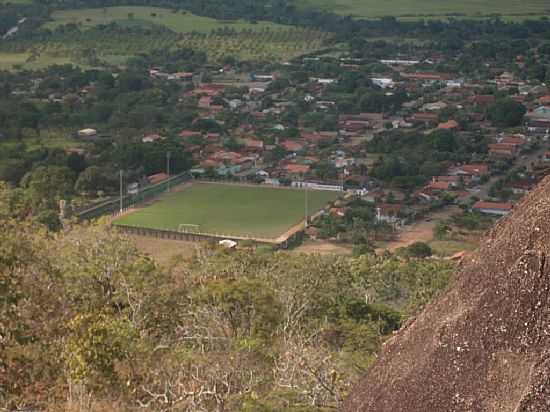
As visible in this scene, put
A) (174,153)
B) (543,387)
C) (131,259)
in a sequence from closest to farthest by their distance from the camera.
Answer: (543,387) < (131,259) < (174,153)

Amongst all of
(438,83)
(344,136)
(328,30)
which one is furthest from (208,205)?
(328,30)

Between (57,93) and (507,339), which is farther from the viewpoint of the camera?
(57,93)

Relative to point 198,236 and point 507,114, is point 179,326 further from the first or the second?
point 507,114

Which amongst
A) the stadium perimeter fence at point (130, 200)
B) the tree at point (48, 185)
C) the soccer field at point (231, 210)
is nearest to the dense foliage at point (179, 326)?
the soccer field at point (231, 210)

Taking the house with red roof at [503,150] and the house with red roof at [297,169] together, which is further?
the house with red roof at [503,150]

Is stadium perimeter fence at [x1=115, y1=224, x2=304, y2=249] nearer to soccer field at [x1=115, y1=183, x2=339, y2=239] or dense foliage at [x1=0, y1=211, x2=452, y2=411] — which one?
soccer field at [x1=115, y1=183, x2=339, y2=239]

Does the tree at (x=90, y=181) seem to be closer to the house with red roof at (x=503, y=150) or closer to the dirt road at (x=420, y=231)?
the dirt road at (x=420, y=231)

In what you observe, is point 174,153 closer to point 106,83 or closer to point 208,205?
point 208,205

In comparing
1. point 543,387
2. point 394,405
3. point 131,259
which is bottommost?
point 131,259
